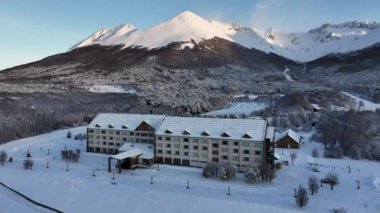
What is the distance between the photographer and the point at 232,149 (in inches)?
1914

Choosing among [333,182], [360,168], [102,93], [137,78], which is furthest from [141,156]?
[137,78]

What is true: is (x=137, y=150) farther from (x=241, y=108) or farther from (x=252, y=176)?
(x=241, y=108)

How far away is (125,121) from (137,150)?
833cm

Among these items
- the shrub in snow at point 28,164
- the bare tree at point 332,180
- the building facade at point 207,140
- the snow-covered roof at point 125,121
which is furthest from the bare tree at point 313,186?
the shrub in snow at point 28,164

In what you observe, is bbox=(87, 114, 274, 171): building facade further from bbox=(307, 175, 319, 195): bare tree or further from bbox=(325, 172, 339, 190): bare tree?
bbox=(307, 175, 319, 195): bare tree

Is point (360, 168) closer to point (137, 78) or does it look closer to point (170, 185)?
point (170, 185)

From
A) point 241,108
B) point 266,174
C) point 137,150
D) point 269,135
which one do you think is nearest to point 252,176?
point 266,174

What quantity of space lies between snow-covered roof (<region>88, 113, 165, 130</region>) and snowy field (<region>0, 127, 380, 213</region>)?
612cm

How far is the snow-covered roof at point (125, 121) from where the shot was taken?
5619 cm

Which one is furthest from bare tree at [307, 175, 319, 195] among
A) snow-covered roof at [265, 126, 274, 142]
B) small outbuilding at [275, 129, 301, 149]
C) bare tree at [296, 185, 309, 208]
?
small outbuilding at [275, 129, 301, 149]

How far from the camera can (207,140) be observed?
4962cm

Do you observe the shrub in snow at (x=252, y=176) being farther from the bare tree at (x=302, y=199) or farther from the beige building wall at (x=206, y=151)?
the bare tree at (x=302, y=199)

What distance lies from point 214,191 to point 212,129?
36.9 feet

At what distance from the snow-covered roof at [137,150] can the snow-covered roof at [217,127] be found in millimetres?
2451
